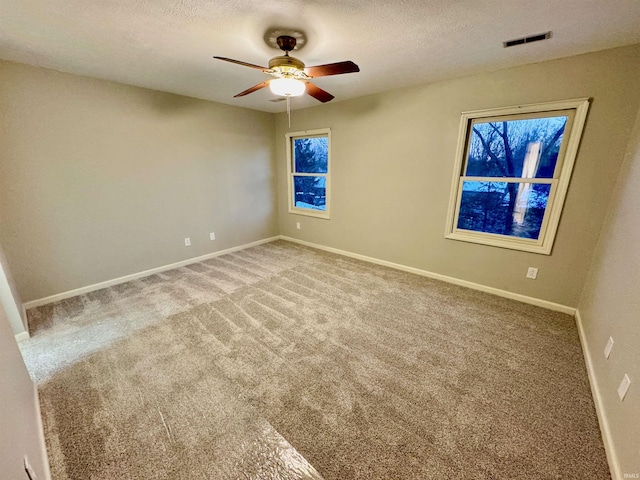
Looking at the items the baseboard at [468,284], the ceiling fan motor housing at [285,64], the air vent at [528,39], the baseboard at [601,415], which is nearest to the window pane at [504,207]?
the baseboard at [468,284]

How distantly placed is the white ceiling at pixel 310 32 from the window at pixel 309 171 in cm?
171

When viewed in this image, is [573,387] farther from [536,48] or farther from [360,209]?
[360,209]

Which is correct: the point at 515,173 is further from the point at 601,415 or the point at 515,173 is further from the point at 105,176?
the point at 105,176

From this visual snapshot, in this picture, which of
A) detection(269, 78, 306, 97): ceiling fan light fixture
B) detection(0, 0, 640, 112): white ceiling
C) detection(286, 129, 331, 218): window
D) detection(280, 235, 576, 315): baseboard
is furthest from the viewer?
detection(286, 129, 331, 218): window

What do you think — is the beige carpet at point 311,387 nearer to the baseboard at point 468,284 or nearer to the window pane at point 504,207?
the baseboard at point 468,284

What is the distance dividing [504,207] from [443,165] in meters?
0.81

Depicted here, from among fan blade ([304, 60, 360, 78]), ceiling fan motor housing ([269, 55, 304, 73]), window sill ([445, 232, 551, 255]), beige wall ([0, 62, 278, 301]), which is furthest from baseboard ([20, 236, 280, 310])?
window sill ([445, 232, 551, 255])

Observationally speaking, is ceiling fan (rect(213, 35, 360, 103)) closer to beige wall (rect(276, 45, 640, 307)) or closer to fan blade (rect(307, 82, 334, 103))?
fan blade (rect(307, 82, 334, 103))

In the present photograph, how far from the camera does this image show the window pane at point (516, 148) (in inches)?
95.1

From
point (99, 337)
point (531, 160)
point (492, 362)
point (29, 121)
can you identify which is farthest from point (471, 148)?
point (29, 121)

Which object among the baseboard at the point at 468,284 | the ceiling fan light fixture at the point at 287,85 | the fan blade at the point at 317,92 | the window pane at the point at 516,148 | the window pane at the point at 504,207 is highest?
the fan blade at the point at 317,92

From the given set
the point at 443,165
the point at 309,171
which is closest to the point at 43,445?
the point at 443,165

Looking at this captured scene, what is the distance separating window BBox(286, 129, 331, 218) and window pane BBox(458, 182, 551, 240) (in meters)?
2.05

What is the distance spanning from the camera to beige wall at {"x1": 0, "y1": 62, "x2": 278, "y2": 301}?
2402mm
